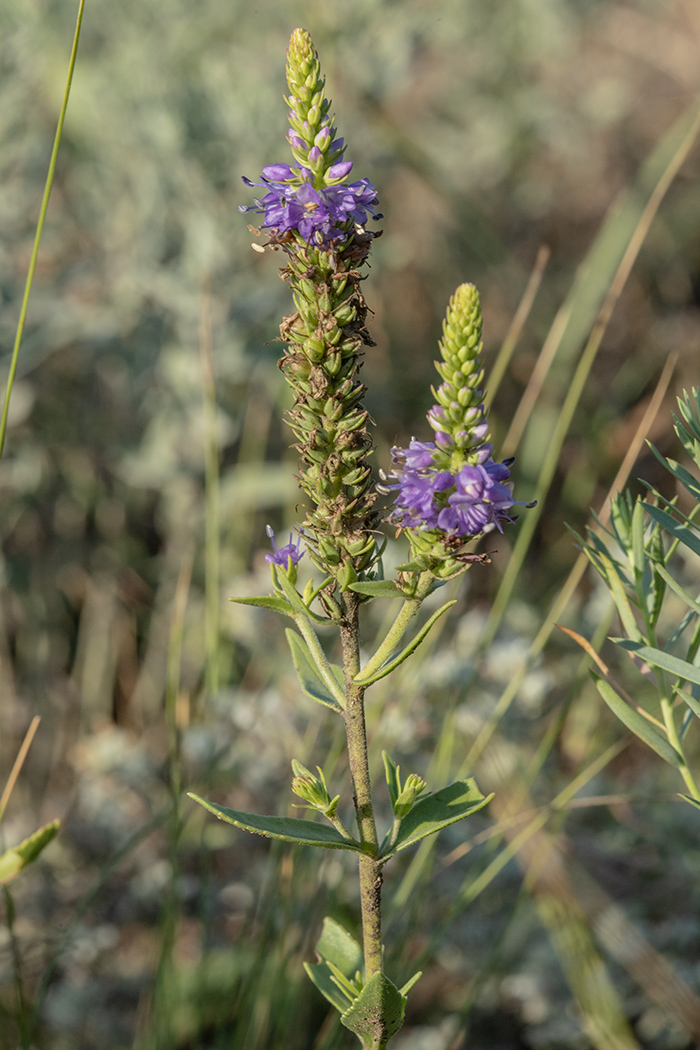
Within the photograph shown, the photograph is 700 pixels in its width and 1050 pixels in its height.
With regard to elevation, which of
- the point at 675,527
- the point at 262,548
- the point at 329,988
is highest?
the point at 262,548

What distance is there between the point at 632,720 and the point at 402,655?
0.94ft

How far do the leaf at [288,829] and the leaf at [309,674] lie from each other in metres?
0.11

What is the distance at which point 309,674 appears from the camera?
953 mm

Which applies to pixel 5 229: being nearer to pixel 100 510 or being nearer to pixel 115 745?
pixel 100 510

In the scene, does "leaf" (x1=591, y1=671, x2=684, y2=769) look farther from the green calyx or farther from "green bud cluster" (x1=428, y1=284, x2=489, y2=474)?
the green calyx

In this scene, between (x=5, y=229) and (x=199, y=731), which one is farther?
(x=5, y=229)

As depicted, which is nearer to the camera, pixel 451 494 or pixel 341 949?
pixel 451 494

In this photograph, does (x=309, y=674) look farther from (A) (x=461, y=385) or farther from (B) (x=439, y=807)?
(A) (x=461, y=385)

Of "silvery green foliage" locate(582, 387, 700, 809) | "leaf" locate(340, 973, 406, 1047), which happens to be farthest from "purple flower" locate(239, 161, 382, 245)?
"leaf" locate(340, 973, 406, 1047)

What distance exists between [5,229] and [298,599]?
2.24 metres

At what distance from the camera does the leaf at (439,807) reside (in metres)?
0.87

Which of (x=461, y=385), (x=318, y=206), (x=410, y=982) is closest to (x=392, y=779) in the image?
(x=410, y=982)

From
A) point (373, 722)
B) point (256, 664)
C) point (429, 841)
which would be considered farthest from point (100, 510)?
point (429, 841)

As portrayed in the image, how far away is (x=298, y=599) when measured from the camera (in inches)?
33.0
